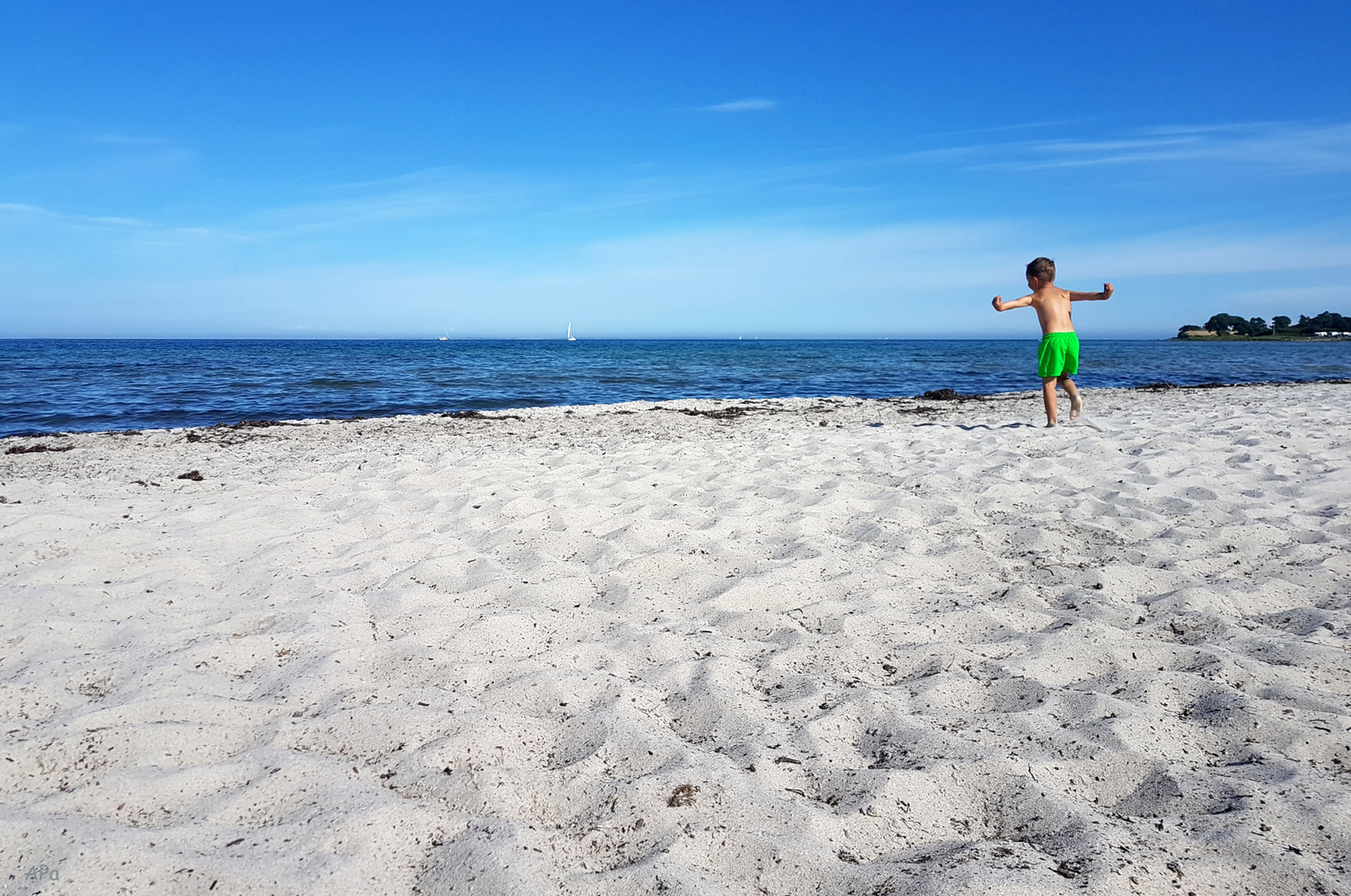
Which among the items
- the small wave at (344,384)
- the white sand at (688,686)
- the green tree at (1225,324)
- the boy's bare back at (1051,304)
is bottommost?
the white sand at (688,686)

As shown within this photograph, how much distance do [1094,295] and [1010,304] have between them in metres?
1.00

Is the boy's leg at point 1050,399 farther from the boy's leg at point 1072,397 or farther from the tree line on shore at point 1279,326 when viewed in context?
the tree line on shore at point 1279,326

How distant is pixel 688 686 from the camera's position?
2.37m

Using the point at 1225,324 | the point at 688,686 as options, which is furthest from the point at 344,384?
the point at 1225,324

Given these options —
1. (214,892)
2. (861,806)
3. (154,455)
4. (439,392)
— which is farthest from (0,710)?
(439,392)

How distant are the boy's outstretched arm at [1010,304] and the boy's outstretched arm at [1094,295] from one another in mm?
504

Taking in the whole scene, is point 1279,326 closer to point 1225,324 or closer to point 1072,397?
point 1225,324

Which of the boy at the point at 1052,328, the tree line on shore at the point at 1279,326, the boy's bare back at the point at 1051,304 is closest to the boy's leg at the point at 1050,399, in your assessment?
the boy at the point at 1052,328

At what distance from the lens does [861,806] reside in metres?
1.76

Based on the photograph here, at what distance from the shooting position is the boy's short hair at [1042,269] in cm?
686

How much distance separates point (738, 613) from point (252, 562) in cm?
237

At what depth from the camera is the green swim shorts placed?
268 inches

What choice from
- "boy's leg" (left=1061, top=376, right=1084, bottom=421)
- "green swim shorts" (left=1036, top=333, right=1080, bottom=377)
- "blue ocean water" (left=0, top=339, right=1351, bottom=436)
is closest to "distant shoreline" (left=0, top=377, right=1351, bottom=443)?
"blue ocean water" (left=0, top=339, right=1351, bottom=436)

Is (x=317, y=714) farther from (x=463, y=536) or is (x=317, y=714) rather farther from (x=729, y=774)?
(x=463, y=536)
